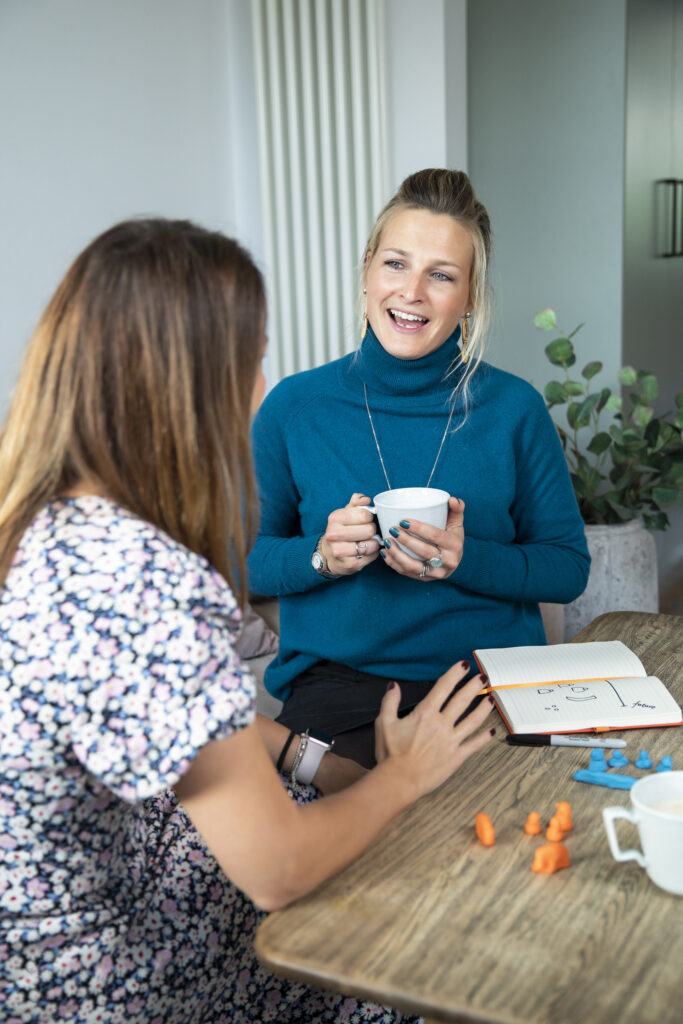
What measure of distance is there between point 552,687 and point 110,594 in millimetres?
670

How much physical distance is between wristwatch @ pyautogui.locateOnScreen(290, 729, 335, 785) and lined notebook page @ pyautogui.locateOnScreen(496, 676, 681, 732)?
23cm

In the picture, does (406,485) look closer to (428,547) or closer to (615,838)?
(428,547)

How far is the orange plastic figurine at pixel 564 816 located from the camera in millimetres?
946

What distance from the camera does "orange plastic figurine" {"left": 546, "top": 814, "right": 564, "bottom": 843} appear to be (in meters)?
0.93

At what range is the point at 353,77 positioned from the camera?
9.80ft

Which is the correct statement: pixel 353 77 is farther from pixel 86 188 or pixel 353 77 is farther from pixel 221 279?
pixel 221 279

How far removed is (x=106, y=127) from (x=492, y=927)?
2.45m

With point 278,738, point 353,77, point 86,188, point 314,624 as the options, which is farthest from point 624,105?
point 278,738

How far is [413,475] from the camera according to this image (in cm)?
168

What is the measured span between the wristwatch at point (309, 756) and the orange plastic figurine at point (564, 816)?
37cm

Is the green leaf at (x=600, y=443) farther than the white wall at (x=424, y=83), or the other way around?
the green leaf at (x=600, y=443)

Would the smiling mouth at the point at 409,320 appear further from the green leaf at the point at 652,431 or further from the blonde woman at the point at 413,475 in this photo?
the green leaf at the point at 652,431

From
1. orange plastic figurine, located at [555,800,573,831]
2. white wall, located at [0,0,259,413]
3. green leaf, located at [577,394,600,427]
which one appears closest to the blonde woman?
orange plastic figurine, located at [555,800,573,831]

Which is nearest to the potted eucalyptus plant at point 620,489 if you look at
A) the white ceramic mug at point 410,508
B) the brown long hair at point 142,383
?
the white ceramic mug at point 410,508
